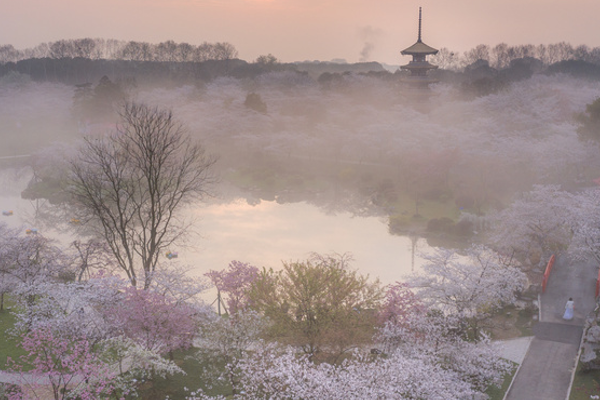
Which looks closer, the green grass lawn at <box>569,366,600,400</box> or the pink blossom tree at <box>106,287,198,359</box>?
the green grass lawn at <box>569,366,600,400</box>

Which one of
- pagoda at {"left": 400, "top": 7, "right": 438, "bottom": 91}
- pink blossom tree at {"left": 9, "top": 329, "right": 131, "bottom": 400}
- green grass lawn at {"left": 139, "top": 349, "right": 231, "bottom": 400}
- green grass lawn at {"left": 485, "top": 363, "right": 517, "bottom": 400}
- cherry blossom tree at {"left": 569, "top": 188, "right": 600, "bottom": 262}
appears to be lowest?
green grass lawn at {"left": 139, "top": 349, "right": 231, "bottom": 400}

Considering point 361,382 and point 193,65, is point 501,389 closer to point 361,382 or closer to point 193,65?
point 361,382

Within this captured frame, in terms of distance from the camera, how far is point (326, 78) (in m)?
97.8

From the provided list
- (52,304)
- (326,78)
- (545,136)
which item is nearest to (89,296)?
(52,304)

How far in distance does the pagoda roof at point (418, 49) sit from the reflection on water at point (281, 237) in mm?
29187

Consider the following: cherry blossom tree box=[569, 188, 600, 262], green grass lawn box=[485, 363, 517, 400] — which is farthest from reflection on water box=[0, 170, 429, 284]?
green grass lawn box=[485, 363, 517, 400]

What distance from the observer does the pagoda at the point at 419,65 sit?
65.9 meters

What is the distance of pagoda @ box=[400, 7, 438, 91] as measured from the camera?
65.9 metres

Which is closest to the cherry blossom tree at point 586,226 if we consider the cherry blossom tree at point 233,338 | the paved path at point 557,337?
the paved path at point 557,337

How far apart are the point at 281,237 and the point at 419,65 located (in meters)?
38.0

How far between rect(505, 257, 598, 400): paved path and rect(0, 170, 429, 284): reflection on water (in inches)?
317

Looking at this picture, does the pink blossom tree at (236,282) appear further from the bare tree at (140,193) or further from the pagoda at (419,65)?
the pagoda at (419,65)

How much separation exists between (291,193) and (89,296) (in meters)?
33.2

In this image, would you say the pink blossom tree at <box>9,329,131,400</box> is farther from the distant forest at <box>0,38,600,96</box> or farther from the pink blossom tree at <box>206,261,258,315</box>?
the distant forest at <box>0,38,600,96</box>
